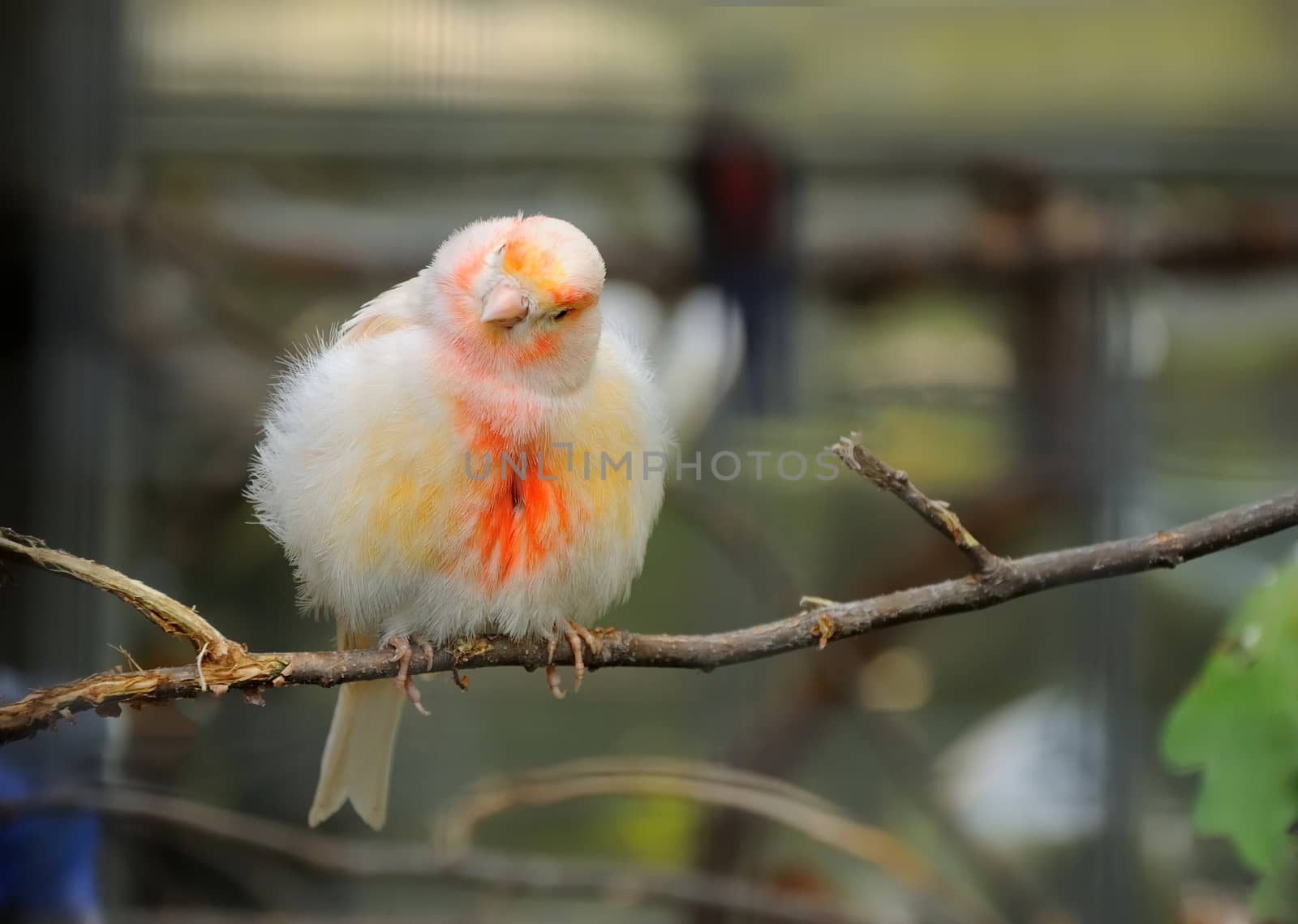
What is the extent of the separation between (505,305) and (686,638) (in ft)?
0.63

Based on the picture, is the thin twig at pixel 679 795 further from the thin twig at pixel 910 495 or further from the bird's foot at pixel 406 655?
the thin twig at pixel 910 495

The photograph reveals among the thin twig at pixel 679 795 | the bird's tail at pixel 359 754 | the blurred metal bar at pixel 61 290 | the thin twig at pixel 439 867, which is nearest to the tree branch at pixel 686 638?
the bird's tail at pixel 359 754

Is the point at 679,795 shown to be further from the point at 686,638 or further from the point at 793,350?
the point at 793,350

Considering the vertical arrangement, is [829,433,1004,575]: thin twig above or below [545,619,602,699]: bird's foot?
above

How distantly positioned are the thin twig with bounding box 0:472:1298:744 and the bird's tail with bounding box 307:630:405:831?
119mm

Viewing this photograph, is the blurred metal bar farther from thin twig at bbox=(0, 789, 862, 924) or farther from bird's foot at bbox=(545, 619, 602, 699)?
bird's foot at bbox=(545, 619, 602, 699)

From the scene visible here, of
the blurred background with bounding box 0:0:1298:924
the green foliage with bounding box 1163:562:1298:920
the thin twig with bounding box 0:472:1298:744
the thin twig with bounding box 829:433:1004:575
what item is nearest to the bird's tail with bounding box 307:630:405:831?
the thin twig with bounding box 0:472:1298:744

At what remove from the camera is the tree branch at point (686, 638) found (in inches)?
18.8

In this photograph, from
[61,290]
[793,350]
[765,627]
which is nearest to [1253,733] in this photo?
[765,627]

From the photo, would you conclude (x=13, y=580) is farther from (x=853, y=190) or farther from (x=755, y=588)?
(x=853, y=190)

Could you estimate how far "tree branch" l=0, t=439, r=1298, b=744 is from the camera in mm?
476

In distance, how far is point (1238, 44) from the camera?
5.52 feet

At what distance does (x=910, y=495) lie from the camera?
504mm

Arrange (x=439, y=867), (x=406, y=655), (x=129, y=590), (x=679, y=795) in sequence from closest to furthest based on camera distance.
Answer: (x=129, y=590)
(x=406, y=655)
(x=679, y=795)
(x=439, y=867)
